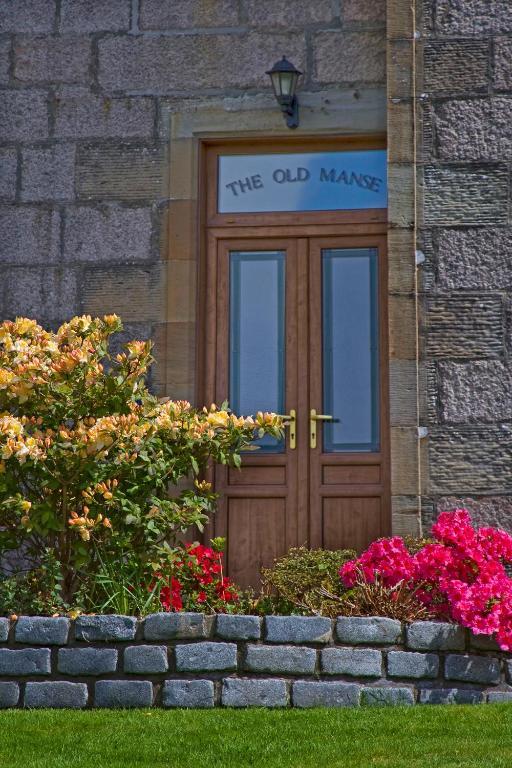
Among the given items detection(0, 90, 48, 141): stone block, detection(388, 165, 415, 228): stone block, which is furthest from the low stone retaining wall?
detection(0, 90, 48, 141): stone block

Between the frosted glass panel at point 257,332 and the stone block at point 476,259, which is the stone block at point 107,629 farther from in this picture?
the stone block at point 476,259

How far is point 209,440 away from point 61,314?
6.50 ft

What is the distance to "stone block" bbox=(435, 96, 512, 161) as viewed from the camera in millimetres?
7398

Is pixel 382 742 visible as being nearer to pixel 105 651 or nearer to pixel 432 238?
pixel 105 651

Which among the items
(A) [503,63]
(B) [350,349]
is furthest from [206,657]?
(A) [503,63]

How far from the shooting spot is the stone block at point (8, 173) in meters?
7.93

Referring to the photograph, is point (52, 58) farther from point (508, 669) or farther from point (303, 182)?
point (508, 669)

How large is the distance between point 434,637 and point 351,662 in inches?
16.7

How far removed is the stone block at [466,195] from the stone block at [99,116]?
6.33ft

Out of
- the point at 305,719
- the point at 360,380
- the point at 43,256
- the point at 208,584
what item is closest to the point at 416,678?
the point at 305,719

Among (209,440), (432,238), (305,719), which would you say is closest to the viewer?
(305,719)

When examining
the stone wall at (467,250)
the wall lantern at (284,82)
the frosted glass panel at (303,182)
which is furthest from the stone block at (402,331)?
the wall lantern at (284,82)

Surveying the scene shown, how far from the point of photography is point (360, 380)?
303 inches

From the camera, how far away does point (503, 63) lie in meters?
7.46
